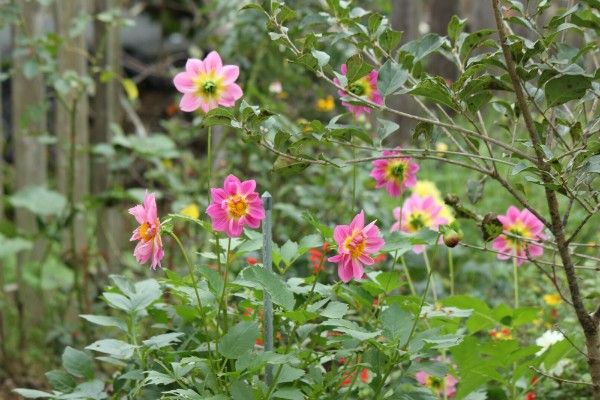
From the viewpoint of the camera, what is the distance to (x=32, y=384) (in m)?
3.12

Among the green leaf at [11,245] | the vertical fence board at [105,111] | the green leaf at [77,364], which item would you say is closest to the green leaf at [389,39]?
the green leaf at [77,364]

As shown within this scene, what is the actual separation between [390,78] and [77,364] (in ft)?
2.33

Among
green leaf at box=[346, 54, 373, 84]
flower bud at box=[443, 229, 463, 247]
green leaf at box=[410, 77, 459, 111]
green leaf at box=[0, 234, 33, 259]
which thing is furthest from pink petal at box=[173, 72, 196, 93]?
green leaf at box=[0, 234, 33, 259]

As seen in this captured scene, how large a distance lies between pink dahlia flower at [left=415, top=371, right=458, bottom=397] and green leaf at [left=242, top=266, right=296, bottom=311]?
0.48m

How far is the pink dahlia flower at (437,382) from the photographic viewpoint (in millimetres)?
1768

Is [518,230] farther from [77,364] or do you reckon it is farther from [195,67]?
[77,364]

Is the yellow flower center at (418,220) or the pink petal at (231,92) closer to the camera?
the pink petal at (231,92)

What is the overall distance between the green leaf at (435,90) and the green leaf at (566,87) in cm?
14

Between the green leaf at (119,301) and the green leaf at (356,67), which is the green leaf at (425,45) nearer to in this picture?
the green leaf at (356,67)

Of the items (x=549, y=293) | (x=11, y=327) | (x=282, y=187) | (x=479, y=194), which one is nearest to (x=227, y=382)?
(x=479, y=194)

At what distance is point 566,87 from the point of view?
1363mm

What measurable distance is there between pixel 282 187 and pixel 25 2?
111 centimetres

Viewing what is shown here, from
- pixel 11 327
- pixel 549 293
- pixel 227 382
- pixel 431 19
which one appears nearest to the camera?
pixel 227 382

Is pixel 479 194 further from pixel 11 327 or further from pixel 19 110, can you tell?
pixel 11 327
